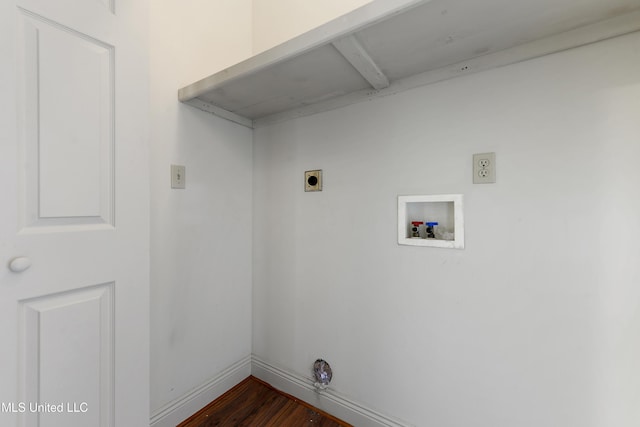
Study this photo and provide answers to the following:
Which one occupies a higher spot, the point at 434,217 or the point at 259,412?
the point at 434,217

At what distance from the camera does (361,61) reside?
1001 millimetres

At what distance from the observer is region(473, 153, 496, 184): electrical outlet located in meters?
0.99

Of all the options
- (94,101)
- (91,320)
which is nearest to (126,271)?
(91,320)

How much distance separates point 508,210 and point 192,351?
1.63m

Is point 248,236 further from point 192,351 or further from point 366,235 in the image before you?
point 366,235

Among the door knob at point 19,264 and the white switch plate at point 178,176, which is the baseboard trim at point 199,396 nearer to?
the door knob at point 19,264

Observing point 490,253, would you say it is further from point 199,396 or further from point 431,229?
point 199,396

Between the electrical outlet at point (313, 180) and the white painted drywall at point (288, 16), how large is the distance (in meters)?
0.87

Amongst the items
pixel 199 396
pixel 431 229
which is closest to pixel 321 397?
pixel 199 396

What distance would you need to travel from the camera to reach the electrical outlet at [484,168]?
0.99 meters

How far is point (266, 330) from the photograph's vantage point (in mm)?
1647

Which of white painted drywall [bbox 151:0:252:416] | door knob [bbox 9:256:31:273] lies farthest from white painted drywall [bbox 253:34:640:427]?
door knob [bbox 9:256:31:273]

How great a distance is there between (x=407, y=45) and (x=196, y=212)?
4.06ft

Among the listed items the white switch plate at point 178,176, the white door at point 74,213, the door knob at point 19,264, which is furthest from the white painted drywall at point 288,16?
the door knob at point 19,264
